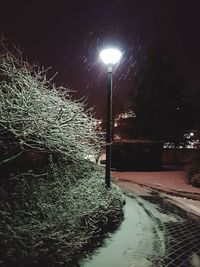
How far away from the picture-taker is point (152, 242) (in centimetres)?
703

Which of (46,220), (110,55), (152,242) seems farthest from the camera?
(110,55)

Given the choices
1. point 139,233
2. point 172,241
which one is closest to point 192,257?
point 172,241

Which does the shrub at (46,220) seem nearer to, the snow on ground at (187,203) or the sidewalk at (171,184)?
the snow on ground at (187,203)

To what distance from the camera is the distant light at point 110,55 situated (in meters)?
9.22

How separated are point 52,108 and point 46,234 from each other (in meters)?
2.24

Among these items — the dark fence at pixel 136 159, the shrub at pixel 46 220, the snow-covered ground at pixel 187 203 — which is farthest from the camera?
the dark fence at pixel 136 159

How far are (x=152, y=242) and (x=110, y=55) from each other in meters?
4.77

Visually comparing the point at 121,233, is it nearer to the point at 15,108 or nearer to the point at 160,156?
the point at 15,108

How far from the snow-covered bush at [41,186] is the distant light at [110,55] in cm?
212

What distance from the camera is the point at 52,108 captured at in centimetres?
622

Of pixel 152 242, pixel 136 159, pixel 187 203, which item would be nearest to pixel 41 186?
pixel 152 242

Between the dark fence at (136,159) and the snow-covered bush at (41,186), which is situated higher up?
the dark fence at (136,159)

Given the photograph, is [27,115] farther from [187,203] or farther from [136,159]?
[136,159]

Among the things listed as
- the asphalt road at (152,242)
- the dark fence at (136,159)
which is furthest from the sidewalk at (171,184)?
the asphalt road at (152,242)
